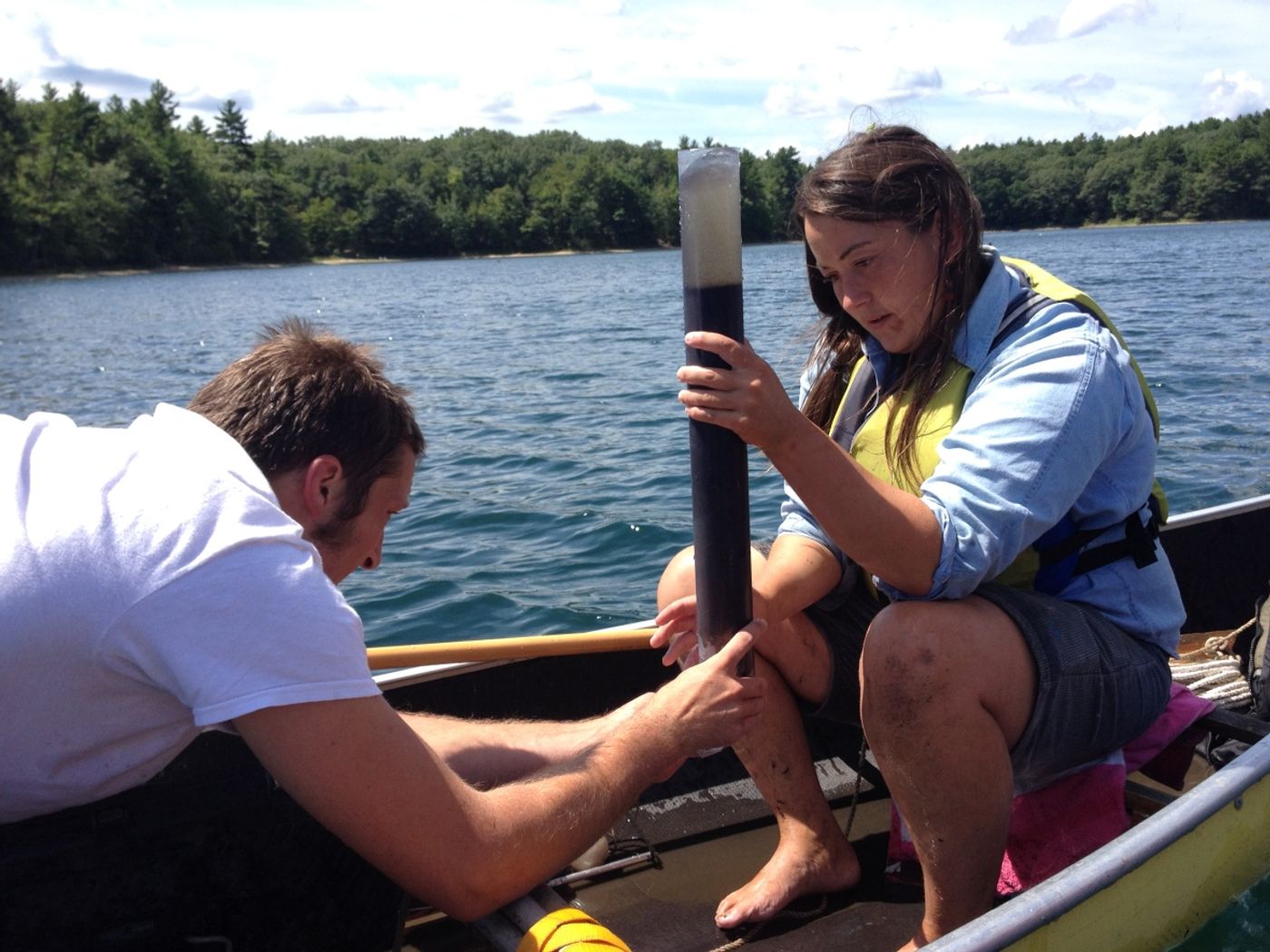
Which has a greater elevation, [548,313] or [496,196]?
[496,196]

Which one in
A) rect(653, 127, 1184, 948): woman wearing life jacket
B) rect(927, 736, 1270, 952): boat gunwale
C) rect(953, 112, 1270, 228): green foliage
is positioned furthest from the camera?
rect(953, 112, 1270, 228): green foliage

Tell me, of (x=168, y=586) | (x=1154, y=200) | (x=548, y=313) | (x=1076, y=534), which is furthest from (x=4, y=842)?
(x=1154, y=200)

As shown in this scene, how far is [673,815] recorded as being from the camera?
10.6 ft

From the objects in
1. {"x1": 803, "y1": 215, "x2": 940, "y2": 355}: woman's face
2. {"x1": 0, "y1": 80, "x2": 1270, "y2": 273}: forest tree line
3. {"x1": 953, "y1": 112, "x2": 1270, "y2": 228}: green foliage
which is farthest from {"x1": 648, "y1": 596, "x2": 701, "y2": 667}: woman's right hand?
{"x1": 953, "y1": 112, "x2": 1270, "y2": 228}: green foliage

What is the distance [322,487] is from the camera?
6.36 ft

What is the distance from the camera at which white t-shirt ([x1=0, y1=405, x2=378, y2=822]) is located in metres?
1.51

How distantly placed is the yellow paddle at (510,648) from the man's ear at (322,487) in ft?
3.27

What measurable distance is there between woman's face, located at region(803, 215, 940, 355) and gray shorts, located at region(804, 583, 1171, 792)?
609 mm

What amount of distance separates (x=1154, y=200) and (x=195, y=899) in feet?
259

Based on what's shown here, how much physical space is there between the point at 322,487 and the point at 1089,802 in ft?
5.42

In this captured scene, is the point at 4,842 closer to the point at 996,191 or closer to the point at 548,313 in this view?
the point at 548,313

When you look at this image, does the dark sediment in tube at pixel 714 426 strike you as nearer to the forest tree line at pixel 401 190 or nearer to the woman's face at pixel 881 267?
the woman's face at pixel 881 267

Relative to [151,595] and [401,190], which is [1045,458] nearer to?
[151,595]

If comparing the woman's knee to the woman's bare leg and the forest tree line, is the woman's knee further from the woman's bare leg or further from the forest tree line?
the forest tree line
